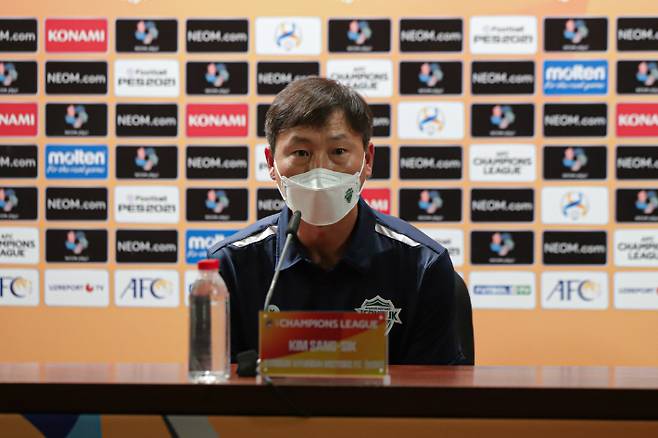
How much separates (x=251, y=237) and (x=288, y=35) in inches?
57.6

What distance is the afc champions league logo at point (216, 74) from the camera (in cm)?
297

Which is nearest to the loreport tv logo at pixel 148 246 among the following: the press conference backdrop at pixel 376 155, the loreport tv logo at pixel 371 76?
the press conference backdrop at pixel 376 155

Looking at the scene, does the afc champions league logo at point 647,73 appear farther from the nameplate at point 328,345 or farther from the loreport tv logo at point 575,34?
the nameplate at point 328,345

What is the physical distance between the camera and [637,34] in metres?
2.90

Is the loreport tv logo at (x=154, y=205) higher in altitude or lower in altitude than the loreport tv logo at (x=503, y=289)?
higher

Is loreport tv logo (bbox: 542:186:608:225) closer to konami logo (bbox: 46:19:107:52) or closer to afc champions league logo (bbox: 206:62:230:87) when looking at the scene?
afc champions league logo (bbox: 206:62:230:87)

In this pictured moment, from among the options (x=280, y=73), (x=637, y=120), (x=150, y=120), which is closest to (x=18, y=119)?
(x=150, y=120)

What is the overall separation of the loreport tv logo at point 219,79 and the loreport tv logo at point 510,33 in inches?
38.9

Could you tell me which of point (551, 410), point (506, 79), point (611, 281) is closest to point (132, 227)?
point (506, 79)

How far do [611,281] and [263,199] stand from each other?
4.82 ft

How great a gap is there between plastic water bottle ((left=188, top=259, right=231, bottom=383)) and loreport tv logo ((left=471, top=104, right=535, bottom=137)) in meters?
2.01

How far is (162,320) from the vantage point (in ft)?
9.80

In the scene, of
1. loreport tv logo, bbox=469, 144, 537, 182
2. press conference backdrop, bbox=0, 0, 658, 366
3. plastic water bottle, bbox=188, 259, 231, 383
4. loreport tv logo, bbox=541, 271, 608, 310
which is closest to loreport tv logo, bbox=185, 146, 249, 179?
press conference backdrop, bbox=0, 0, 658, 366

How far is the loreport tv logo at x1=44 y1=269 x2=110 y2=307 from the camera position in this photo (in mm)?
3004
